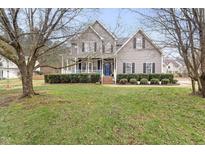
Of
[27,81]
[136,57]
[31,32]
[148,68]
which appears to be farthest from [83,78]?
[31,32]

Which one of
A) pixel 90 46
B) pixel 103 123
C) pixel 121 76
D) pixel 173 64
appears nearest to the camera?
pixel 103 123

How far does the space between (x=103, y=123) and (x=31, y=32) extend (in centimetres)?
394

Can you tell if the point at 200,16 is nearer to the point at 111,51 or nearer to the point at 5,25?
the point at 5,25

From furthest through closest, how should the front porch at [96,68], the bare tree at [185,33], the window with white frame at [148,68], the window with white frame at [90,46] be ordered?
the front porch at [96,68]
the window with white frame at [148,68]
the window with white frame at [90,46]
the bare tree at [185,33]

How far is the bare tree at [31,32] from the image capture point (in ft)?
20.4

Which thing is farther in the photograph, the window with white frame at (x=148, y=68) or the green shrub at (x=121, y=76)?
the window with white frame at (x=148, y=68)

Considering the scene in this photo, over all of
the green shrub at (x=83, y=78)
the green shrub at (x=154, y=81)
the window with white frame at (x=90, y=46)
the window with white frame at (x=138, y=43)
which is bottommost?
the green shrub at (x=154, y=81)

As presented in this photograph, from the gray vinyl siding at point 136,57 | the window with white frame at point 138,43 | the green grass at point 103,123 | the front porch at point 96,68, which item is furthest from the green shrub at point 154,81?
the green grass at point 103,123

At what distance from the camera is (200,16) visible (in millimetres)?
5633

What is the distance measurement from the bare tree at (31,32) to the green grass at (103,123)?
1562 mm

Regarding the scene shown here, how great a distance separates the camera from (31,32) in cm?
690

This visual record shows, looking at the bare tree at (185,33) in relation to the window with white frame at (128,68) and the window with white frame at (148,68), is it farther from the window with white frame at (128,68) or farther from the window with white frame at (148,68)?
the window with white frame at (128,68)

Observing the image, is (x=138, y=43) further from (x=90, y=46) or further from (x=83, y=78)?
(x=83, y=78)
